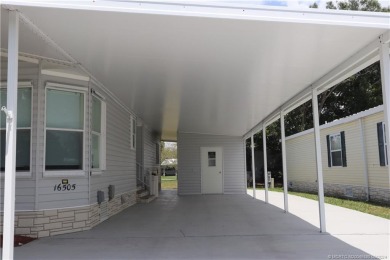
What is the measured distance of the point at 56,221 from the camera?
658cm

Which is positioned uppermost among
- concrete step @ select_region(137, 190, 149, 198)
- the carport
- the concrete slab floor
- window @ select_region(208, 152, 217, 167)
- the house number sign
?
the carport

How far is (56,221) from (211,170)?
1078cm

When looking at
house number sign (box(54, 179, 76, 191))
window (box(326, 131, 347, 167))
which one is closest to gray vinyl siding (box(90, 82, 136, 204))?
house number sign (box(54, 179, 76, 191))

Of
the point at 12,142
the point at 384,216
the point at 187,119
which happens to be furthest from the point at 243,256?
the point at 187,119

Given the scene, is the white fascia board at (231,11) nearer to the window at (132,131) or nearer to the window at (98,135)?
the window at (98,135)

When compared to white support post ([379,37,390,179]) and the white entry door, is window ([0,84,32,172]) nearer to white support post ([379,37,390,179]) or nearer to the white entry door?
white support post ([379,37,390,179])

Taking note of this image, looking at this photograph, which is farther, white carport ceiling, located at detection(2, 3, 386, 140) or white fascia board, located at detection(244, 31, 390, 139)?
white fascia board, located at detection(244, 31, 390, 139)

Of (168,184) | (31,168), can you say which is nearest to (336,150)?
(31,168)

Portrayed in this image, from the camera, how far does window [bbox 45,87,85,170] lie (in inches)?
260

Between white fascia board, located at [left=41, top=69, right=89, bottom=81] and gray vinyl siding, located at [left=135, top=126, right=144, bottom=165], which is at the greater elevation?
white fascia board, located at [left=41, top=69, right=89, bottom=81]

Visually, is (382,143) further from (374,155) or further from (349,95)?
(349,95)

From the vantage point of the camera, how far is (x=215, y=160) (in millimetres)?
17031

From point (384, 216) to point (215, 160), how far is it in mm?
8900

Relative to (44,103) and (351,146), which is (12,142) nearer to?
(44,103)
